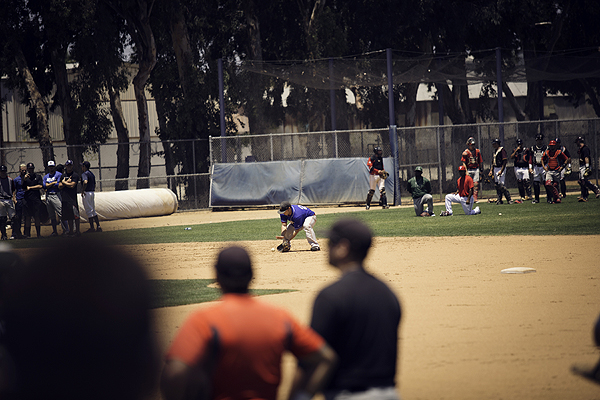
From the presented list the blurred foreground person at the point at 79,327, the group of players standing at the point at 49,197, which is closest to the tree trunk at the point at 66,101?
the group of players standing at the point at 49,197

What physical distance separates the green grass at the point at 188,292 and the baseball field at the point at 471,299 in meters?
0.34

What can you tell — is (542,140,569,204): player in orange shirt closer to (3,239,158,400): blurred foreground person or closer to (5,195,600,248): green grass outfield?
(5,195,600,248): green grass outfield

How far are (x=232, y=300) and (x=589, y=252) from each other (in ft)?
37.3

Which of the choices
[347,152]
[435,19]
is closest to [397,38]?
[435,19]

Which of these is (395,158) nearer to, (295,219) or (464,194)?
(464,194)

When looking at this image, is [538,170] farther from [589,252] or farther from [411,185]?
[589,252]

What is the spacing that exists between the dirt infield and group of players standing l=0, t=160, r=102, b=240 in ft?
14.7

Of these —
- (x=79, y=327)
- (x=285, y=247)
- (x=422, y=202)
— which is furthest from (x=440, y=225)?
(x=79, y=327)

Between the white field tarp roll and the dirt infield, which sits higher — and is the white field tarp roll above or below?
above

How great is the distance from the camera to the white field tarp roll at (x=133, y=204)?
26.2 meters

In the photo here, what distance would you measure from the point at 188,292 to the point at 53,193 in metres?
11.2

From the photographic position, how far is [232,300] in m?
3.18

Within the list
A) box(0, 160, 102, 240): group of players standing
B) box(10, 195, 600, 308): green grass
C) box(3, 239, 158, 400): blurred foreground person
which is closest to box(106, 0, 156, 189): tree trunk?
box(10, 195, 600, 308): green grass

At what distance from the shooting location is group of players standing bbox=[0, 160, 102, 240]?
66.4ft
